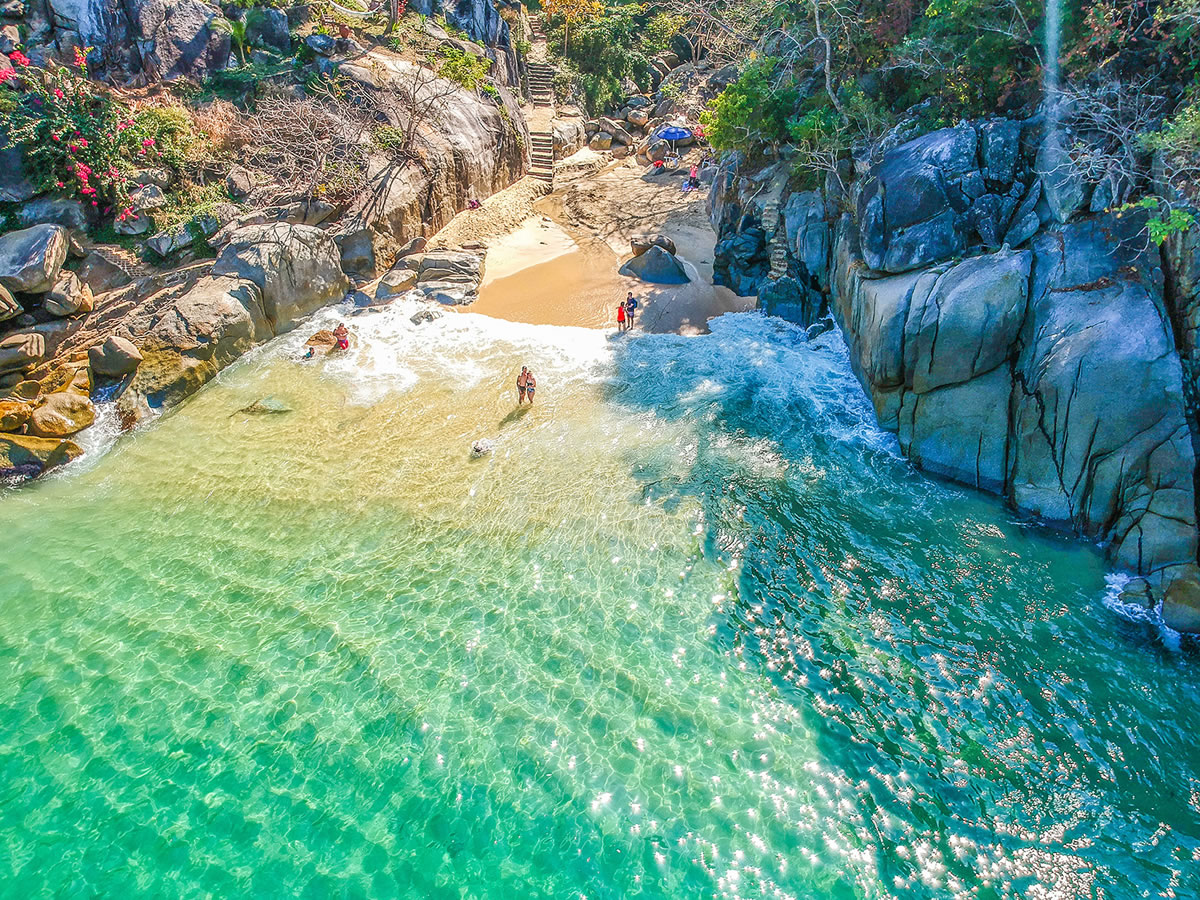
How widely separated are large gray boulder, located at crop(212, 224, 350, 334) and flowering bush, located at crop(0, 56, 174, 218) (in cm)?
376

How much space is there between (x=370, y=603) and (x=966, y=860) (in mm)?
10413

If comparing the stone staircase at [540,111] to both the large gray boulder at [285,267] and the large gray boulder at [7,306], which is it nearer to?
the large gray boulder at [285,267]

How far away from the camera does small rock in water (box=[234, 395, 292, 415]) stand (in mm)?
17016

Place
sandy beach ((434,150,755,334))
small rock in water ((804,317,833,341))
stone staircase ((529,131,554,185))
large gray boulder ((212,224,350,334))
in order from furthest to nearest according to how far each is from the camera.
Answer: stone staircase ((529,131,554,185))
sandy beach ((434,150,755,334))
large gray boulder ((212,224,350,334))
small rock in water ((804,317,833,341))

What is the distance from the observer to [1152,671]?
9852 mm

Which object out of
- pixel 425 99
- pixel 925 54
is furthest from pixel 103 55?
pixel 925 54

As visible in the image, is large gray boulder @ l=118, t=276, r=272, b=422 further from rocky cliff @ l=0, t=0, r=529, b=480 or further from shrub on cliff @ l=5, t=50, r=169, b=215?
shrub on cliff @ l=5, t=50, r=169, b=215

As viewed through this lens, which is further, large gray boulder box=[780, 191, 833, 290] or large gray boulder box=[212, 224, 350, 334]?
large gray boulder box=[212, 224, 350, 334]

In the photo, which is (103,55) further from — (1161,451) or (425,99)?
(1161,451)

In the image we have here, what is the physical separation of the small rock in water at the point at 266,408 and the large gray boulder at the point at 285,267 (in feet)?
14.1

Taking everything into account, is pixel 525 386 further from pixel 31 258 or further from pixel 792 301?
pixel 31 258

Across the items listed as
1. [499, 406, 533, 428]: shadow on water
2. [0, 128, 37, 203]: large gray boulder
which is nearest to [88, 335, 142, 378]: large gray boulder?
[0, 128, 37, 203]: large gray boulder

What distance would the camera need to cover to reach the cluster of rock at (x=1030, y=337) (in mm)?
11344

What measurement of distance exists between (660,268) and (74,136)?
66.0 ft
